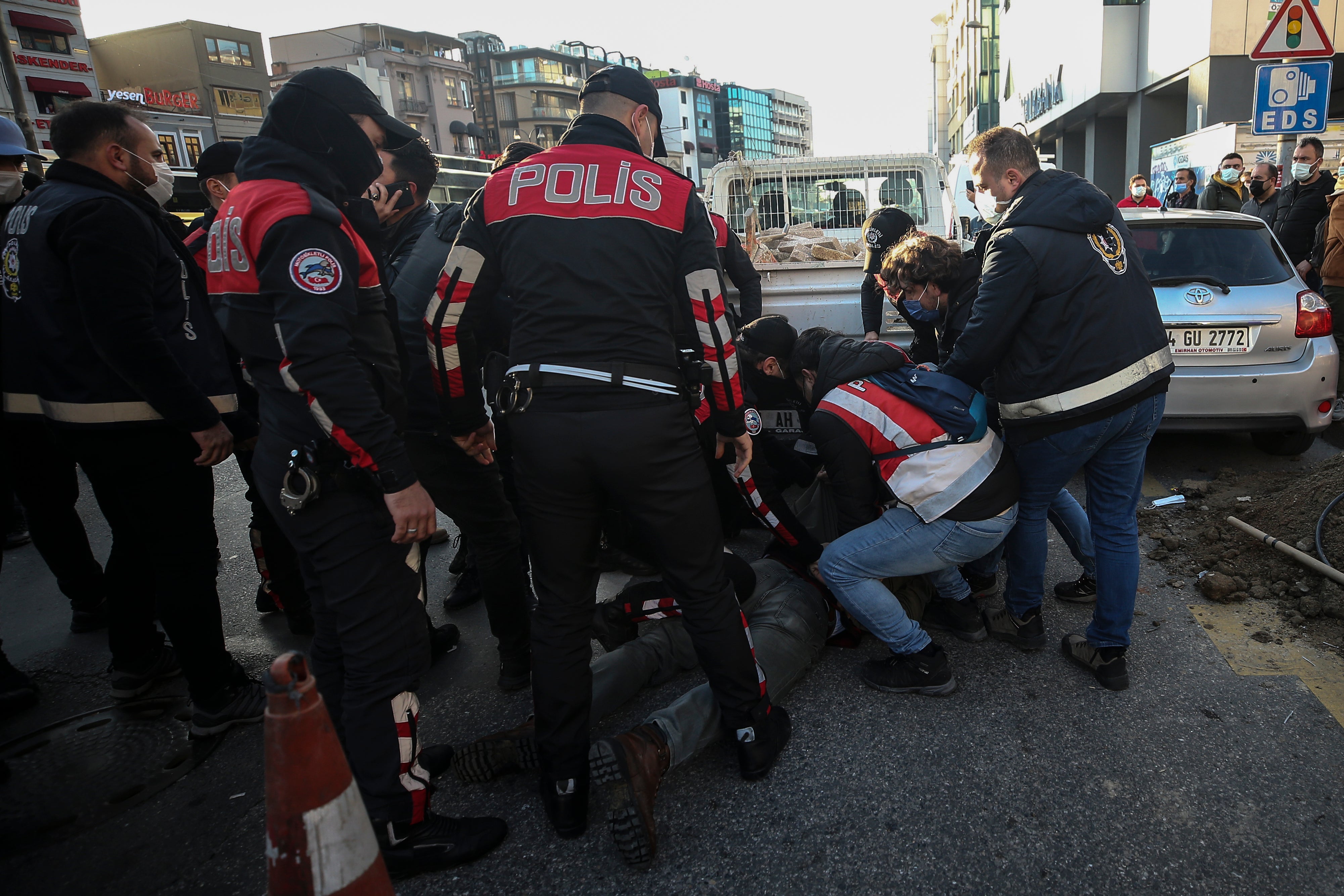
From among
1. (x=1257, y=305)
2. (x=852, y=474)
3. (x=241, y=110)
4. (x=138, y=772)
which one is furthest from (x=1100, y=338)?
(x=241, y=110)

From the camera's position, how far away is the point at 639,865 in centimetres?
204

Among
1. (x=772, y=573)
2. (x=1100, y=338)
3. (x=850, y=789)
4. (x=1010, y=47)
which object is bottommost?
(x=850, y=789)

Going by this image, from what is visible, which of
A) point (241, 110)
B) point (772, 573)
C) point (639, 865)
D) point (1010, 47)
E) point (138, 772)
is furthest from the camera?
→ point (241, 110)

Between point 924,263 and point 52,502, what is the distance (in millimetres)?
4128

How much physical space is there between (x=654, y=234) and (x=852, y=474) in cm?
113

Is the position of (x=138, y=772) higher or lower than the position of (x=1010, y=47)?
lower

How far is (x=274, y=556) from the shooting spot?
3543 mm

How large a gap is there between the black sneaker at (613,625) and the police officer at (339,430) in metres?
0.86

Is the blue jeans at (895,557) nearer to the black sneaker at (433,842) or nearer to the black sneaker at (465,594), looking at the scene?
the black sneaker at (433,842)

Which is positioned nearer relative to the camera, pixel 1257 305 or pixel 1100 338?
pixel 1100 338

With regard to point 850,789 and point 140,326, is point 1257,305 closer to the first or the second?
point 850,789

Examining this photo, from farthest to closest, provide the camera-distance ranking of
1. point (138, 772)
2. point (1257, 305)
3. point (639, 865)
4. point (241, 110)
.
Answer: point (241, 110) → point (1257, 305) → point (138, 772) → point (639, 865)

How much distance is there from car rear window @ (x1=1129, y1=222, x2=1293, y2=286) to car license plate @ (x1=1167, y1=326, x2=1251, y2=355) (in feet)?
1.28

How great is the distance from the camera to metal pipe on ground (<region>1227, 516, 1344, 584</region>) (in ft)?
10.1
